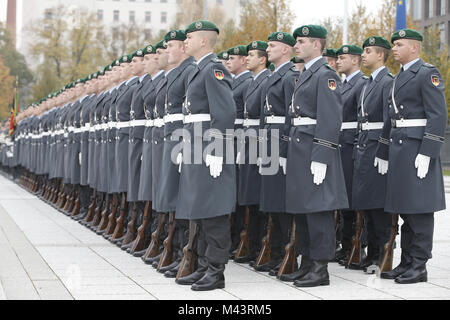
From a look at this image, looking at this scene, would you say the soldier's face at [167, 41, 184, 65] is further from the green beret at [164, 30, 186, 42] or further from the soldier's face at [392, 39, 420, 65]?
the soldier's face at [392, 39, 420, 65]

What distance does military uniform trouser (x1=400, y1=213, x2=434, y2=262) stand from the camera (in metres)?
7.40

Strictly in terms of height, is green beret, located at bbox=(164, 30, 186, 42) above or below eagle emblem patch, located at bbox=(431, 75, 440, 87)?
above

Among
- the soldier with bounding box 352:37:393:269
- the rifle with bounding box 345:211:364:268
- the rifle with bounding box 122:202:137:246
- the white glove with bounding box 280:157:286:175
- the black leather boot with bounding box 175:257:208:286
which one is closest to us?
the black leather boot with bounding box 175:257:208:286

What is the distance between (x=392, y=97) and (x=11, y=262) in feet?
14.2

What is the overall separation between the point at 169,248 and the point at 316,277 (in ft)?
5.32

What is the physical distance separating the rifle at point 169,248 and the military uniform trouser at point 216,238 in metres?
0.93

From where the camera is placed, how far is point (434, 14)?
184ft

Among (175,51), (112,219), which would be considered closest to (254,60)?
(175,51)

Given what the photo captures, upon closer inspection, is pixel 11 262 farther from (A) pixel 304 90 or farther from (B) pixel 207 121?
(A) pixel 304 90

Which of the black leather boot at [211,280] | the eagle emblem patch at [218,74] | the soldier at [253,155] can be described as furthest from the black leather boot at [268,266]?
the eagle emblem patch at [218,74]

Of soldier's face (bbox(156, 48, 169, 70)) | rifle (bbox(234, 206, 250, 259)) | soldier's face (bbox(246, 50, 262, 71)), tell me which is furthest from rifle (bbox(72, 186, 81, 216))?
soldier's face (bbox(246, 50, 262, 71))

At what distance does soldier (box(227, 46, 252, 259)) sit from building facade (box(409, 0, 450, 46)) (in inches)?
1753

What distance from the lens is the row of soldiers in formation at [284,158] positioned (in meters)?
7.16
